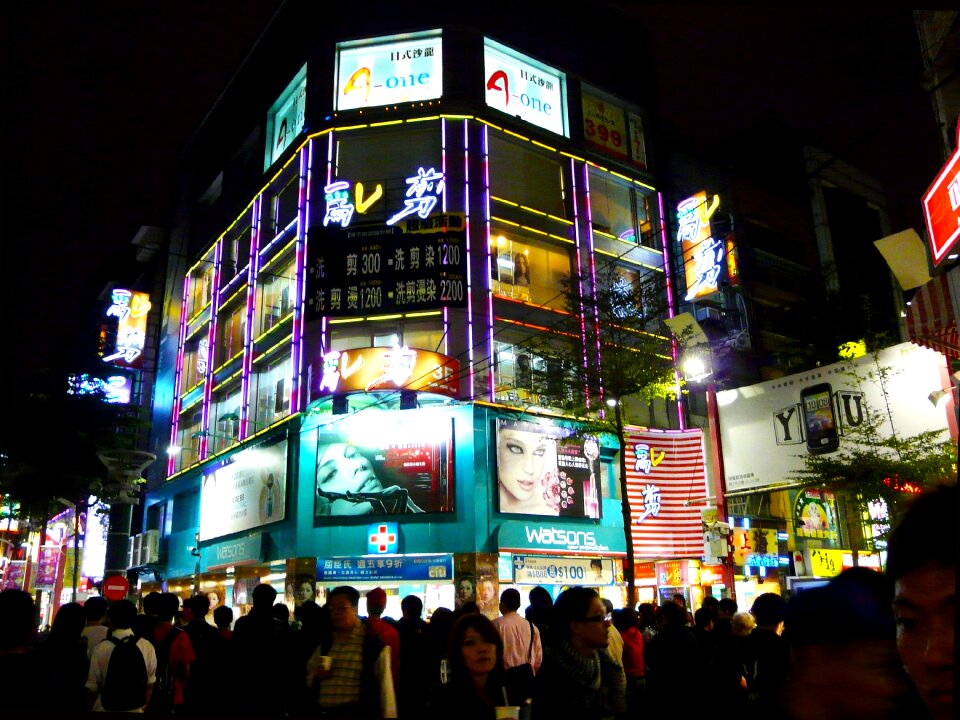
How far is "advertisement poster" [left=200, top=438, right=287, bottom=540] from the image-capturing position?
2108cm

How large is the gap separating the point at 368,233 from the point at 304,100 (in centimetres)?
659

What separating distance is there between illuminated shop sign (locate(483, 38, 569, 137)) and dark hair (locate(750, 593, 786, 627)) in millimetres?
18659

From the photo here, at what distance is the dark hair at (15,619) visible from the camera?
343 centimetres

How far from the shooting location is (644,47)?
2781 centimetres

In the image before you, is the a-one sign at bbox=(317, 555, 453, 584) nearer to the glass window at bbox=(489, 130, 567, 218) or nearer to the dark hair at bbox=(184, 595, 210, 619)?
the glass window at bbox=(489, 130, 567, 218)

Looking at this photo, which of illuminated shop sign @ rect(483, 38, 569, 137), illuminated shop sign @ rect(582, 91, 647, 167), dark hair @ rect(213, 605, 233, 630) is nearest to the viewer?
dark hair @ rect(213, 605, 233, 630)

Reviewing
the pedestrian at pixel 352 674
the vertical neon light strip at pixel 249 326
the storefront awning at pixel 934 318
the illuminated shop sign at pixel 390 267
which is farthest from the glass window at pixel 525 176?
the pedestrian at pixel 352 674

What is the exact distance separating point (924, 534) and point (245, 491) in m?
22.6

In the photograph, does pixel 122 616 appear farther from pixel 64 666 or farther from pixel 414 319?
pixel 414 319

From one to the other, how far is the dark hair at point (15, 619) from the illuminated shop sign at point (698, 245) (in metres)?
18.9

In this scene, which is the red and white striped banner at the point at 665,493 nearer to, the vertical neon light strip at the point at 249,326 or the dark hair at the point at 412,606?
the vertical neon light strip at the point at 249,326

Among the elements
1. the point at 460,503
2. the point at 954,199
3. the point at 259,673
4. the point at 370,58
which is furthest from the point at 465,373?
the point at 259,673

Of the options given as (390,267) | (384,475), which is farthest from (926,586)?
(390,267)

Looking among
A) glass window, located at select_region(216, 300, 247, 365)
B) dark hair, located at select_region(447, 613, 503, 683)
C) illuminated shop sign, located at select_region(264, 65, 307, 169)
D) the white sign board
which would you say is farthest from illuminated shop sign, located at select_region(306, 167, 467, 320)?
dark hair, located at select_region(447, 613, 503, 683)
